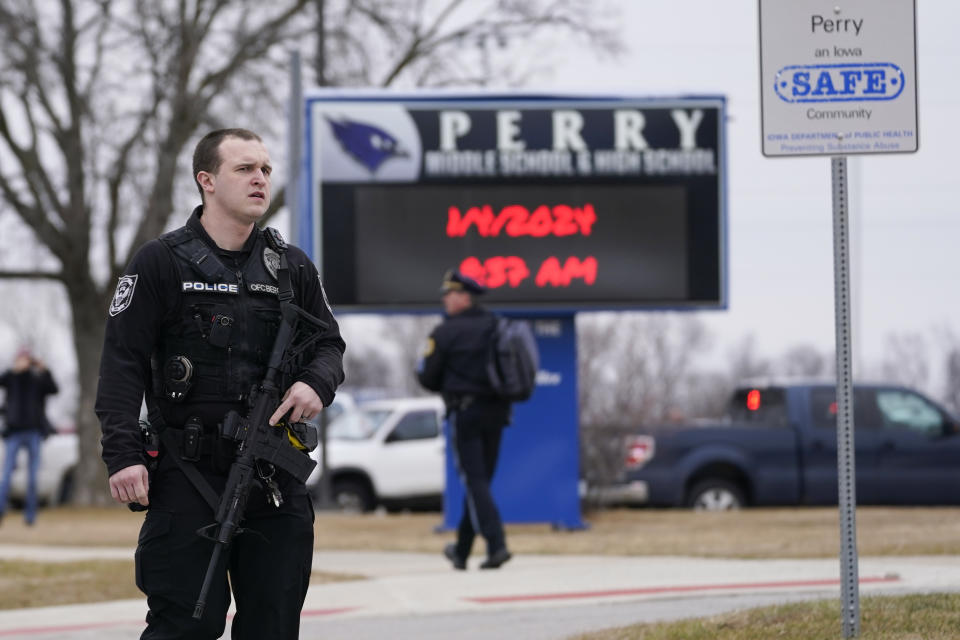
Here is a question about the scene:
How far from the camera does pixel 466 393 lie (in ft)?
34.0

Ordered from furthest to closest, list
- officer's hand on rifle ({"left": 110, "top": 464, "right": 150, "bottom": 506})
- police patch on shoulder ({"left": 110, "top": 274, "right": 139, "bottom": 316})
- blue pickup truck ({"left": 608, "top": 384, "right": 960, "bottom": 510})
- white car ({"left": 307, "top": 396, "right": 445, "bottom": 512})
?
white car ({"left": 307, "top": 396, "right": 445, "bottom": 512}) → blue pickup truck ({"left": 608, "top": 384, "right": 960, "bottom": 510}) → police patch on shoulder ({"left": 110, "top": 274, "right": 139, "bottom": 316}) → officer's hand on rifle ({"left": 110, "top": 464, "right": 150, "bottom": 506})

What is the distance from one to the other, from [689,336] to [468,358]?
8097 cm

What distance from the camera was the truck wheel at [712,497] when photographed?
17281mm

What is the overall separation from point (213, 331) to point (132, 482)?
1.57 feet

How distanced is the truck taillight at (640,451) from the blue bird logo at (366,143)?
15.3 feet

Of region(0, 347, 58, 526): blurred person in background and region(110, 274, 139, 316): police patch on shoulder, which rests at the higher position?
region(110, 274, 139, 316): police patch on shoulder

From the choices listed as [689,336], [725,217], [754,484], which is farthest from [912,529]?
[689,336]

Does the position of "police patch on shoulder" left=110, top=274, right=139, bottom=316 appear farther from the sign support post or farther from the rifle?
the sign support post

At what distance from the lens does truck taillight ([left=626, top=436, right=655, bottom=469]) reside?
675 inches

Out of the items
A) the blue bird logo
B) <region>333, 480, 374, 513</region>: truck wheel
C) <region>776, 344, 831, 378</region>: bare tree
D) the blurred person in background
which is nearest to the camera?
the blue bird logo

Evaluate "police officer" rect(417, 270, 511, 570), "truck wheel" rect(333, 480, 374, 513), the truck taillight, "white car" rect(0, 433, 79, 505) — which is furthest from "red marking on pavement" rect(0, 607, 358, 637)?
"white car" rect(0, 433, 79, 505)

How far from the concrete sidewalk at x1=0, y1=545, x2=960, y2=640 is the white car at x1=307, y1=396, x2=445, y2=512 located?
9.28 meters

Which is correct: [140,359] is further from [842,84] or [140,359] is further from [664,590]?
[664,590]

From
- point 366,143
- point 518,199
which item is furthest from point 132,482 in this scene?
point 366,143
